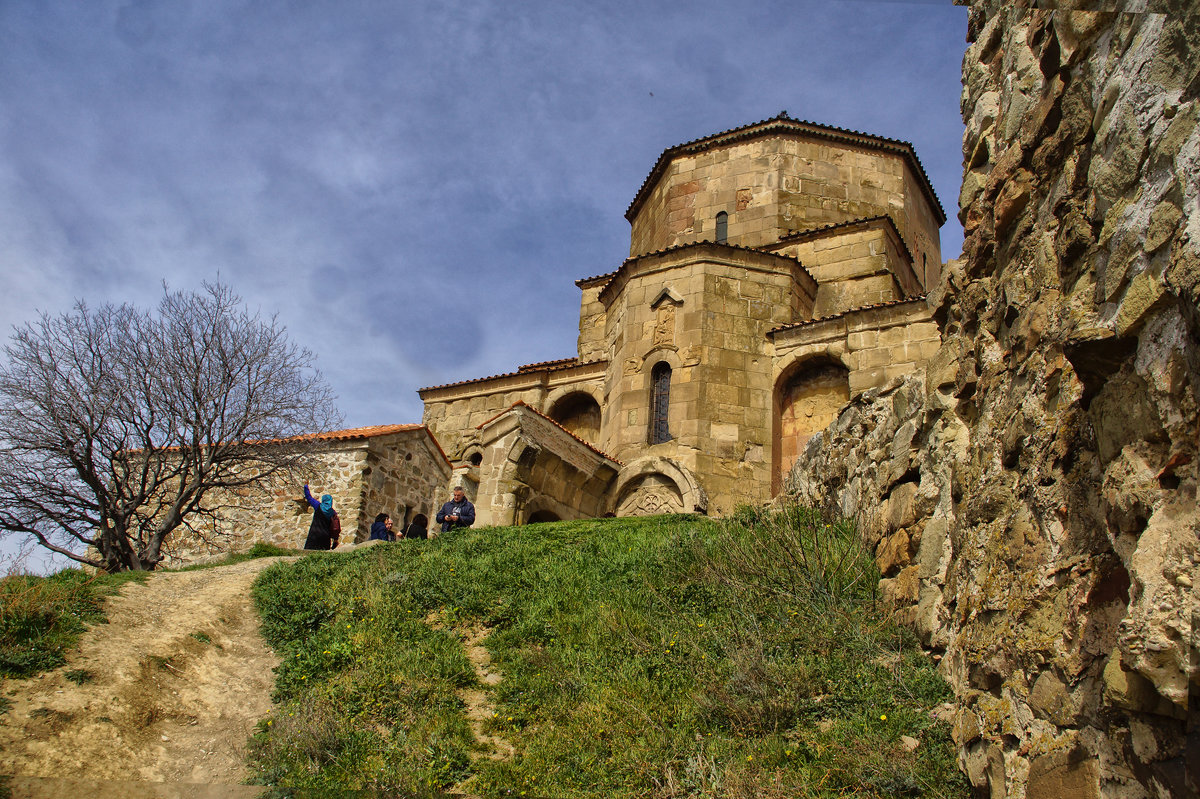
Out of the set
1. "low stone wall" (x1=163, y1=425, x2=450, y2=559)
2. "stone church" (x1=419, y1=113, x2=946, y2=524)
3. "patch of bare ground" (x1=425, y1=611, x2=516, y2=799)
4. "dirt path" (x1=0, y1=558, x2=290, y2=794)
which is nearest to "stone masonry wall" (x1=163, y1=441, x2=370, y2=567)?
"low stone wall" (x1=163, y1=425, x2=450, y2=559)

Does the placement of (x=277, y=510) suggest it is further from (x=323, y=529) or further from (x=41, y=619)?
(x=41, y=619)

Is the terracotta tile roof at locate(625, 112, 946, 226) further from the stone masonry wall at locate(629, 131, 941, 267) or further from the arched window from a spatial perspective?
the arched window

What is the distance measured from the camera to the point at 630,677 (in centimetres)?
600

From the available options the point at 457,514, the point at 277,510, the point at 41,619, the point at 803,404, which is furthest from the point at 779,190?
the point at 41,619

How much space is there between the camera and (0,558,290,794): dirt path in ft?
17.9

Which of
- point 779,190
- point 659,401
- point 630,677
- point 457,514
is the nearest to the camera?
point 630,677

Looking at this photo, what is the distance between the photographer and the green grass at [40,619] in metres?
6.34

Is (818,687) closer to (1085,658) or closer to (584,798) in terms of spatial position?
(584,798)

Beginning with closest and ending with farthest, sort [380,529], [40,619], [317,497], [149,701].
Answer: [149,701]
[40,619]
[380,529]
[317,497]

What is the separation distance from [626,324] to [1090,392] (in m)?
14.8

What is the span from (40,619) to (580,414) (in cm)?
1430

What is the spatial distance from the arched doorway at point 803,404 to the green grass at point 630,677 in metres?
7.66

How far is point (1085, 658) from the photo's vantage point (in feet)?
9.71

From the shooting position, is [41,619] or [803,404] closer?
[41,619]
